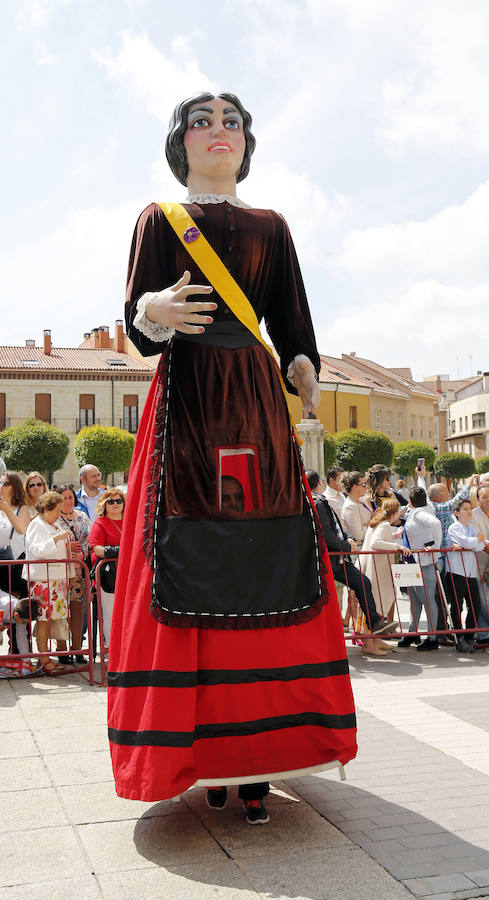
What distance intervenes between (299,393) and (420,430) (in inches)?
2768

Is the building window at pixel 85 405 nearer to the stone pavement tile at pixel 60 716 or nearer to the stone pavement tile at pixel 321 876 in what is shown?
the stone pavement tile at pixel 60 716

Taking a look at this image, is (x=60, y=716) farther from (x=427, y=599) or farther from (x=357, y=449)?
(x=357, y=449)

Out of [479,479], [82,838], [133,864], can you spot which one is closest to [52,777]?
[82,838]

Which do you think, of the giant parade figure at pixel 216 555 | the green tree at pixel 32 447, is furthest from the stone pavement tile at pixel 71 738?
the green tree at pixel 32 447

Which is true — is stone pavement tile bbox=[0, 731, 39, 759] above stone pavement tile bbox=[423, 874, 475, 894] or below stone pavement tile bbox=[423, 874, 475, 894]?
below

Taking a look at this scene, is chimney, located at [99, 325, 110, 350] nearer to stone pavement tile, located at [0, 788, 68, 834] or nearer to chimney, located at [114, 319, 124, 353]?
chimney, located at [114, 319, 124, 353]

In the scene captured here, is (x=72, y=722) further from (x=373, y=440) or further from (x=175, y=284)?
(x=373, y=440)

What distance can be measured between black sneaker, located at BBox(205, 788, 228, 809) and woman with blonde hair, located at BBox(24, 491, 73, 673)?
3829 millimetres

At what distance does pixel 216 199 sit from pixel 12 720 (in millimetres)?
3396

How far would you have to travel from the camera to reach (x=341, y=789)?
12.6 ft

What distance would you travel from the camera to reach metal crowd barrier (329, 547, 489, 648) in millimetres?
8250

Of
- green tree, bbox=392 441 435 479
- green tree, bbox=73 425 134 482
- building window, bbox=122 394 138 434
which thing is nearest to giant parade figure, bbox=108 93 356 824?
green tree, bbox=73 425 134 482

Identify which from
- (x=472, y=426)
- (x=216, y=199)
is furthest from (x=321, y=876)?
(x=472, y=426)

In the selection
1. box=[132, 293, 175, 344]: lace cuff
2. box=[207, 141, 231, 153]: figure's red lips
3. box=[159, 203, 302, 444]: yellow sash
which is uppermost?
box=[207, 141, 231, 153]: figure's red lips
